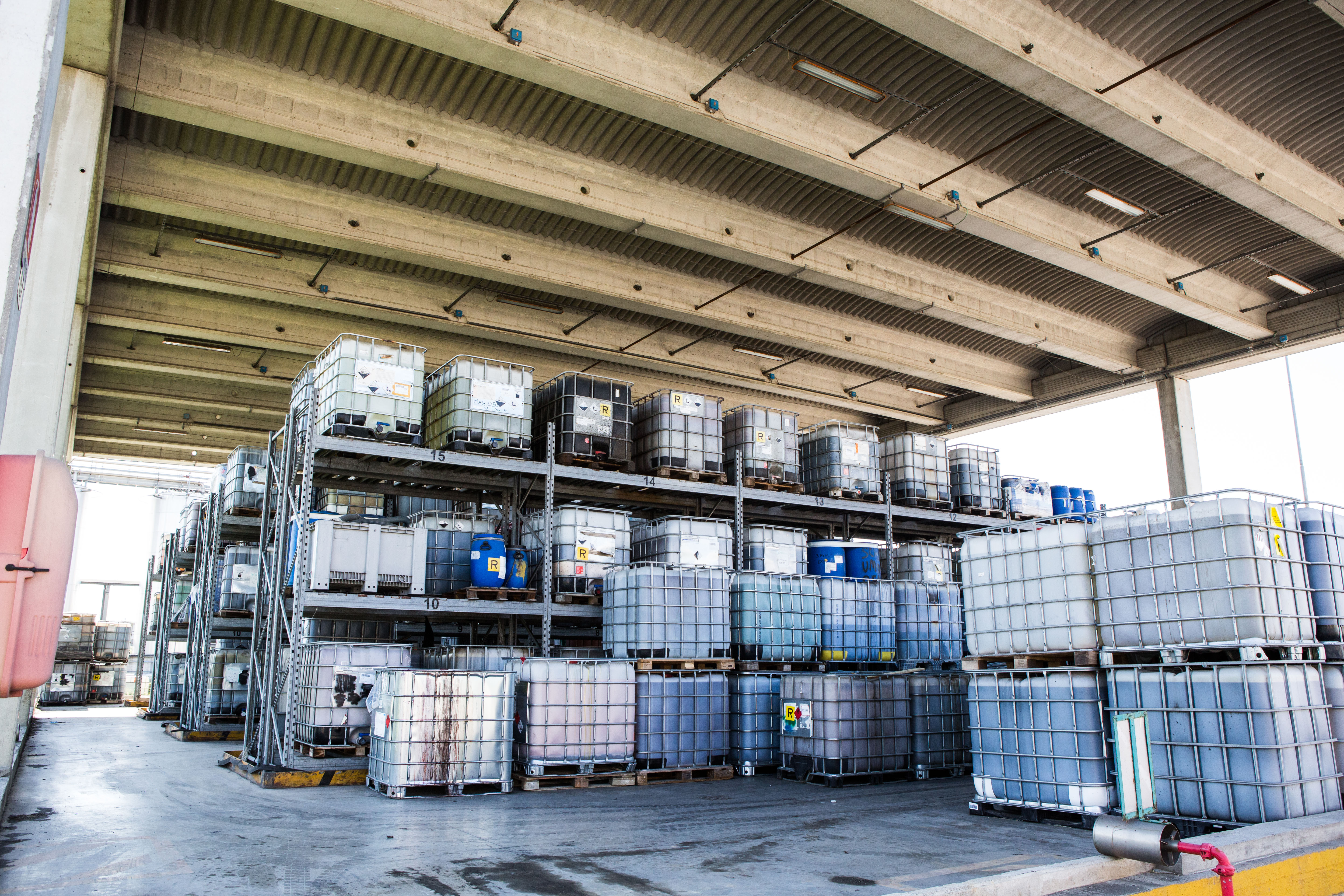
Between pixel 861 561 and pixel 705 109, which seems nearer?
pixel 705 109

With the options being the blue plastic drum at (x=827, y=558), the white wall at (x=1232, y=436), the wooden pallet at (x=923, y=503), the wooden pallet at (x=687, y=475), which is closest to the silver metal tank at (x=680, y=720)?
the wooden pallet at (x=687, y=475)

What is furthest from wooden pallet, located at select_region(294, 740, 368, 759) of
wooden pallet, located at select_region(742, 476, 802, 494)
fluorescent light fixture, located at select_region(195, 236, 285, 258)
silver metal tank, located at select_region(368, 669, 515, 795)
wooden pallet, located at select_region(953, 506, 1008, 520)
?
wooden pallet, located at select_region(953, 506, 1008, 520)

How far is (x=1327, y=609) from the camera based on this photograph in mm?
6555

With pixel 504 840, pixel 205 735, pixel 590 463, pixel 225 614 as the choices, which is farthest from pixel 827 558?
pixel 205 735

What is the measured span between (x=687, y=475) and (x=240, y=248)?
24.3 ft

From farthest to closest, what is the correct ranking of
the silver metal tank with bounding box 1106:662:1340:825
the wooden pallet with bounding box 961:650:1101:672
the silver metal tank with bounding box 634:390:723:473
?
1. the silver metal tank with bounding box 634:390:723:473
2. the wooden pallet with bounding box 961:650:1101:672
3. the silver metal tank with bounding box 1106:662:1340:825

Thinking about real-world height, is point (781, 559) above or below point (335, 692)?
above

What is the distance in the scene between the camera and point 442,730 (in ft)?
27.1

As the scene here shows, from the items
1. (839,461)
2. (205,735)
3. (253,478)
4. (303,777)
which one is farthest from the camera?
(253,478)

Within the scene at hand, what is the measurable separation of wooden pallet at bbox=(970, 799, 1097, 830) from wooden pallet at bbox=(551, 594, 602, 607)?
532 centimetres

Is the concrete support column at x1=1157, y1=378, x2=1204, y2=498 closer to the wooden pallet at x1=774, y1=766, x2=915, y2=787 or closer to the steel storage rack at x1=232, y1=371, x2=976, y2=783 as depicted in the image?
the steel storage rack at x1=232, y1=371, x2=976, y2=783

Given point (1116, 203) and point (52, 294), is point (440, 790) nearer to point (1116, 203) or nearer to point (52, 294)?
point (52, 294)

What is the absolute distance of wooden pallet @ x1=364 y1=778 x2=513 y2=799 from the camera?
26.5 ft

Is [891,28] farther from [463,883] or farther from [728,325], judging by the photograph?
[463,883]
